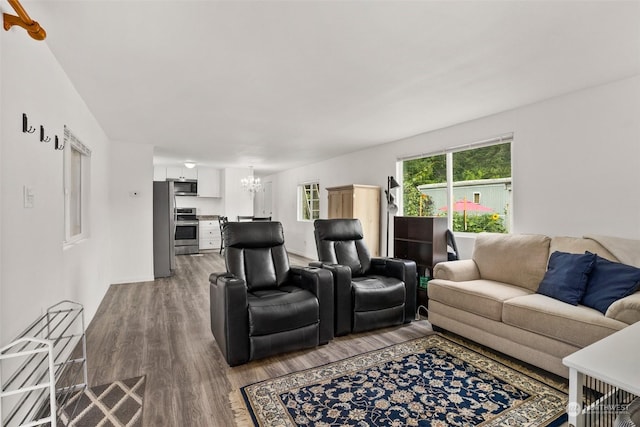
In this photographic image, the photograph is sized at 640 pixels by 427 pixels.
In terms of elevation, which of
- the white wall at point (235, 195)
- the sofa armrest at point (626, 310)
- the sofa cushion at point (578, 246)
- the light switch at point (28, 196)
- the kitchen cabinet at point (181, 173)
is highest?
the kitchen cabinet at point (181, 173)

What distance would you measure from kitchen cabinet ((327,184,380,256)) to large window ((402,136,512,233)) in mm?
666

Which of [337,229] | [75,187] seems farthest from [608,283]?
[75,187]

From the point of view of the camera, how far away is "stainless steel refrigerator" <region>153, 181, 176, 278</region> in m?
5.86

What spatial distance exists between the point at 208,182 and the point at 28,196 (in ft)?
24.3

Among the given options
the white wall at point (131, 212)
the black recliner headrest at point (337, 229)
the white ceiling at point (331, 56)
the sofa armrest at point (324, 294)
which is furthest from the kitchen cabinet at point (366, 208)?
the white wall at point (131, 212)

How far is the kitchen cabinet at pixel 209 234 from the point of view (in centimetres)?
907

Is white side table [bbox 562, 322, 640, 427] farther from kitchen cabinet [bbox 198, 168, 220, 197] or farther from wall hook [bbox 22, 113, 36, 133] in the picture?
kitchen cabinet [bbox 198, 168, 220, 197]

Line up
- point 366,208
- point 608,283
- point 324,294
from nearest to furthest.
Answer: point 608,283 < point 324,294 < point 366,208

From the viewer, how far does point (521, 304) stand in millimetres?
2498

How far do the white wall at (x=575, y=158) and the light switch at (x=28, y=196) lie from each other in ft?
14.1

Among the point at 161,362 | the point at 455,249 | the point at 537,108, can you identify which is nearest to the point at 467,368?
the point at 455,249

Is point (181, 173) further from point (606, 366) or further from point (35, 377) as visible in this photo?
point (606, 366)

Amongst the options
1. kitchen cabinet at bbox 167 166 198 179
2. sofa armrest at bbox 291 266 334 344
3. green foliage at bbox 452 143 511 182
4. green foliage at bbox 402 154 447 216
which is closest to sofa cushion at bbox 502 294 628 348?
sofa armrest at bbox 291 266 334 344

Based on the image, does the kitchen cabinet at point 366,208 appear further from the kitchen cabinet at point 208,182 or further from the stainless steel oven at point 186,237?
the kitchen cabinet at point 208,182
